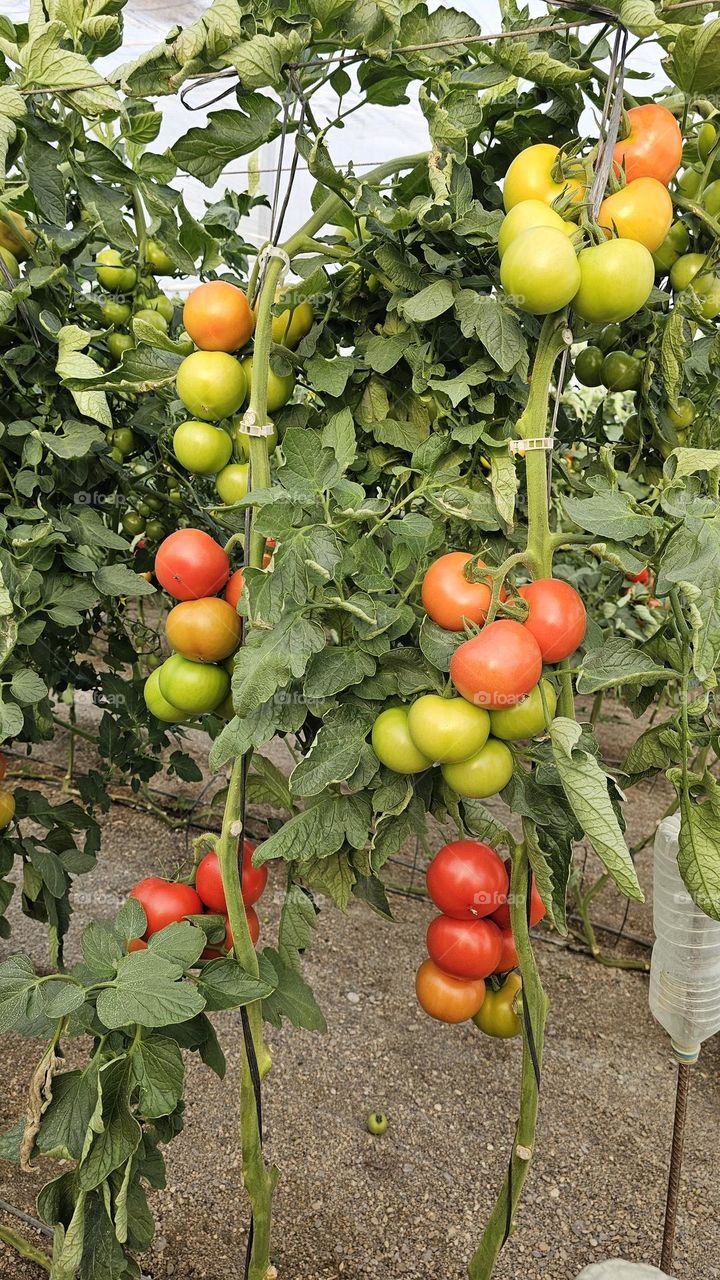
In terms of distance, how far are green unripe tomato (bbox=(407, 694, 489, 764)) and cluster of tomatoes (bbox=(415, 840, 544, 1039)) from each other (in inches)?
6.5

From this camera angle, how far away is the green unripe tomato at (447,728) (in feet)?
2.04

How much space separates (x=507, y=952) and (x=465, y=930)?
83 mm

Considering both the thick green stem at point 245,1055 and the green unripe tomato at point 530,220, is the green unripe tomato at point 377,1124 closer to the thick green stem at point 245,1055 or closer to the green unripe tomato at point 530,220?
the thick green stem at point 245,1055

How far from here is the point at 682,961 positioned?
3.25 ft

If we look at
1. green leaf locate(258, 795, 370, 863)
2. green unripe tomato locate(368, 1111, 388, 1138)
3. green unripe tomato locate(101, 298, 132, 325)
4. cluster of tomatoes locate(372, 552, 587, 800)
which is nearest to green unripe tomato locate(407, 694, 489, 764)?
cluster of tomatoes locate(372, 552, 587, 800)

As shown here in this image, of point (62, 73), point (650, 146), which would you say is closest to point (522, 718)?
point (650, 146)

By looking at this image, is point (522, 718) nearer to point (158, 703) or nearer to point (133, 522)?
point (158, 703)

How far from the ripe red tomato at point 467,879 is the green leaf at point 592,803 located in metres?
0.19

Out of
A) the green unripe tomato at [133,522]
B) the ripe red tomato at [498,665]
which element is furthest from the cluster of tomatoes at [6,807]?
the ripe red tomato at [498,665]

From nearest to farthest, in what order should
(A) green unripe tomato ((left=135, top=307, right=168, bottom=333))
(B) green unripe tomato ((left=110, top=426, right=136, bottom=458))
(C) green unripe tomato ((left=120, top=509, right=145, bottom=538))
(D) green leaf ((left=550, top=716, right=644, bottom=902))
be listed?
1. (D) green leaf ((left=550, top=716, right=644, bottom=902))
2. (A) green unripe tomato ((left=135, top=307, right=168, bottom=333))
3. (B) green unripe tomato ((left=110, top=426, right=136, bottom=458))
4. (C) green unripe tomato ((left=120, top=509, right=145, bottom=538))

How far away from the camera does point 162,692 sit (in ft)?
2.60

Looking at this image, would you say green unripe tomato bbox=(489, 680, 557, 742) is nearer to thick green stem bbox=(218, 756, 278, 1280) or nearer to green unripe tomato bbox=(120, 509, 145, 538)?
thick green stem bbox=(218, 756, 278, 1280)

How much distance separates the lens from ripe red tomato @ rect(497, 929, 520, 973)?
850 millimetres

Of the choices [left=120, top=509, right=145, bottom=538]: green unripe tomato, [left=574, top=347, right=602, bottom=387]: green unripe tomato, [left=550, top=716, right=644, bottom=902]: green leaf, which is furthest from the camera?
[left=120, top=509, right=145, bottom=538]: green unripe tomato
